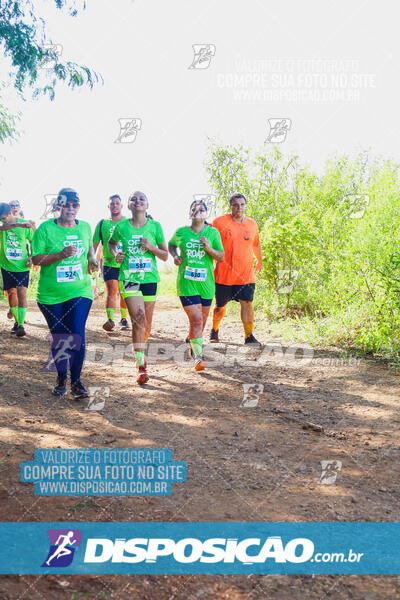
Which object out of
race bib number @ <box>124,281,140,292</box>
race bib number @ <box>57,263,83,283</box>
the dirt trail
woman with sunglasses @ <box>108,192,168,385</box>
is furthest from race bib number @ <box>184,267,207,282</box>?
race bib number @ <box>57,263,83,283</box>

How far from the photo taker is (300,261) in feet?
32.2

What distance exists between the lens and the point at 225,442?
4352 millimetres

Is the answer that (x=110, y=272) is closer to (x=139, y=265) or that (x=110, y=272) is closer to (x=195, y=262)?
(x=195, y=262)

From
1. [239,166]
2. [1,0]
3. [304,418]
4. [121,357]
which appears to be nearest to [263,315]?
[239,166]

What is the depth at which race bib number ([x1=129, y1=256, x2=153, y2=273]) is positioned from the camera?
6031mm

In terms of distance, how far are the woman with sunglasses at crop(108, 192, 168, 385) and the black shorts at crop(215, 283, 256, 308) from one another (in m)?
2.08

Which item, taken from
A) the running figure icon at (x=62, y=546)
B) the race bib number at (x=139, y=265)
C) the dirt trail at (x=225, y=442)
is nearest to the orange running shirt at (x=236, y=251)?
the dirt trail at (x=225, y=442)

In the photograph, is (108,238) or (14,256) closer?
(14,256)

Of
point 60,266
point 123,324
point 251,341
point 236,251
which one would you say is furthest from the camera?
point 123,324

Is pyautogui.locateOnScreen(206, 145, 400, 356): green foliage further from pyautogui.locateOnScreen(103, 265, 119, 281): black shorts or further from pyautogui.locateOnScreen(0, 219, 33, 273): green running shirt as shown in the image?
pyautogui.locateOnScreen(0, 219, 33, 273): green running shirt

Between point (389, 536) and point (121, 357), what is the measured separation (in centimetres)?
502

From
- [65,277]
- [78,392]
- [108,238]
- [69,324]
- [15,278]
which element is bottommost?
[78,392]

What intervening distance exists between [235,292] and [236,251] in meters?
0.61

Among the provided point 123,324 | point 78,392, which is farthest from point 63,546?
point 123,324
